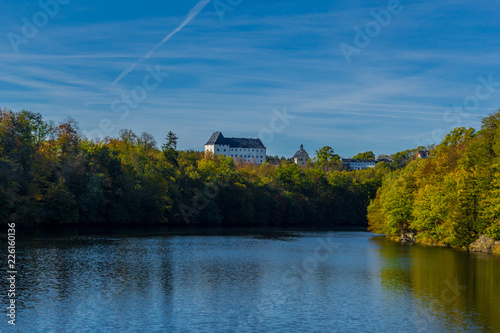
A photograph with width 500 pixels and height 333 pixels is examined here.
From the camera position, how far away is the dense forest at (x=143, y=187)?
76625 mm

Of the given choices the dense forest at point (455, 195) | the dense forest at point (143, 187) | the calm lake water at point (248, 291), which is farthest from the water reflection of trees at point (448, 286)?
the dense forest at point (143, 187)

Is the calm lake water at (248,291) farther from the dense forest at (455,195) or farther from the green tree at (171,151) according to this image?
the green tree at (171,151)

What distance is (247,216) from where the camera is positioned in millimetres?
128250

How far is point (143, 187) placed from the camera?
106000mm

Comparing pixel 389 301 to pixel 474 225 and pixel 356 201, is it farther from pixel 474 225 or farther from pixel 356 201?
pixel 356 201

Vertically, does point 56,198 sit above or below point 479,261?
above

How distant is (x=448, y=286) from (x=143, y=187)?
7819cm

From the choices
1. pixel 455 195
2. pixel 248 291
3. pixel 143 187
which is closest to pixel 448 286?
pixel 248 291

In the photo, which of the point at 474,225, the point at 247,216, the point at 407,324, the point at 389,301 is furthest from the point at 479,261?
the point at 247,216

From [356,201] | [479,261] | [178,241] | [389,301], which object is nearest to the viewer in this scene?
[389,301]

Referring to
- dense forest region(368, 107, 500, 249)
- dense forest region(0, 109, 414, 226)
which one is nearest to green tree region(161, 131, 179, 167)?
dense forest region(0, 109, 414, 226)

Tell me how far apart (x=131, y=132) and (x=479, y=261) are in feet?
340

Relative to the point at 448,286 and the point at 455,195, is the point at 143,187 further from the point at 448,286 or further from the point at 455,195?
the point at 448,286

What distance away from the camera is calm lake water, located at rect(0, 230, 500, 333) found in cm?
2578
